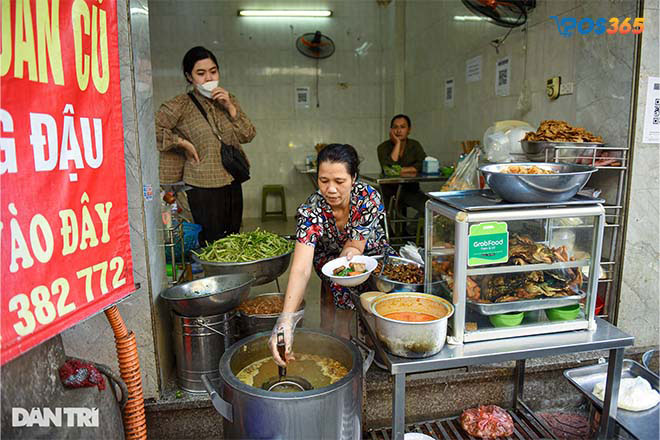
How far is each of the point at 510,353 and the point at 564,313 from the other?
0.36m

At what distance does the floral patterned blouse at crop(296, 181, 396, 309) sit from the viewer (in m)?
2.39

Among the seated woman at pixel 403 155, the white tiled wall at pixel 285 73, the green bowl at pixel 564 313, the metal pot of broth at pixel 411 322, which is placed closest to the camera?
the metal pot of broth at pixel 411 322

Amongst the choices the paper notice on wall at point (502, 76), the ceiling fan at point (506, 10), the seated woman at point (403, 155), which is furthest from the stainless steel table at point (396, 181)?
the ceiling fan at point (506, 10)

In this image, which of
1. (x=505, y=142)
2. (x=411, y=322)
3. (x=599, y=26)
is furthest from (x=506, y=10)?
(x=411, y=322)

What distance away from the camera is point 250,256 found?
2.96 m

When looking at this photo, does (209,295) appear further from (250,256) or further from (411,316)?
(411,316)

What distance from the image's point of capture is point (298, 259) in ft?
7.40

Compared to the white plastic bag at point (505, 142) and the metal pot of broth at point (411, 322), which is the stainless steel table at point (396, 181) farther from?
the metal pot of broth at point (411, 322)

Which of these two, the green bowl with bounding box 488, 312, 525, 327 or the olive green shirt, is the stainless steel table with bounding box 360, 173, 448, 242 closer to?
the olive green shirt

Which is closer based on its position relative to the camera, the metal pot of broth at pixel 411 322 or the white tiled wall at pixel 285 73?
the metal pot of broth at pixel 411 322

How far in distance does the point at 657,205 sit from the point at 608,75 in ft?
2.94

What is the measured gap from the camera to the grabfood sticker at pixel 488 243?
5.83 ft

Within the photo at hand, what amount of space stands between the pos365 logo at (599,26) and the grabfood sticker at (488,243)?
1.85m

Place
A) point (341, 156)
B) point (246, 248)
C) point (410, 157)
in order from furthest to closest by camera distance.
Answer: point (410, 157)
point (246, 248)
point (341, 156)
